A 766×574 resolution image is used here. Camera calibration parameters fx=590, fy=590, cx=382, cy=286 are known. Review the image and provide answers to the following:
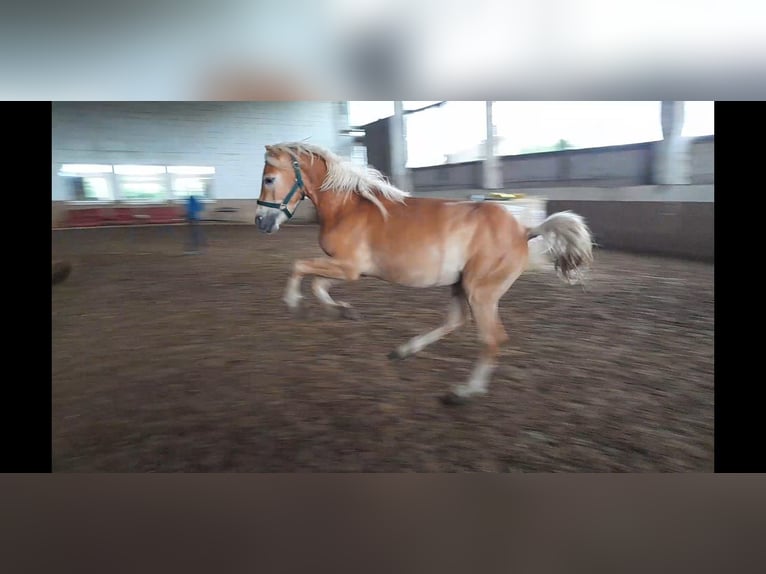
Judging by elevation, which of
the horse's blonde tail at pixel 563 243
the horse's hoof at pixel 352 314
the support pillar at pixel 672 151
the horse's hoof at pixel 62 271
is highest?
the support pillar at pixel 672 151

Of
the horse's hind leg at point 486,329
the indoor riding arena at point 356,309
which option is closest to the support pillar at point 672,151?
the indoor riding arena at point 356,309

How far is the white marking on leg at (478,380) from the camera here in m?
3.54

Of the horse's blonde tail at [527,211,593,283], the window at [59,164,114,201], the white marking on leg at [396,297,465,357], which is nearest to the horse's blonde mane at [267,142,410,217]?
the white marking on leg at [396,297,465,357]

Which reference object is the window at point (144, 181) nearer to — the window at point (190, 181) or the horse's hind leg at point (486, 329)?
the window at point (190, 181)

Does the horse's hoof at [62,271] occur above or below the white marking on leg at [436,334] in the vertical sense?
above

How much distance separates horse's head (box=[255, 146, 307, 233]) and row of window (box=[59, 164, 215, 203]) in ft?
1.04

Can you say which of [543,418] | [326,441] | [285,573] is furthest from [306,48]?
[285,573]

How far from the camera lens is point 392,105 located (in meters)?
3.58

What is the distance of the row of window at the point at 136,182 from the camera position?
3.54 meters

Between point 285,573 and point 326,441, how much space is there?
763 millimetres

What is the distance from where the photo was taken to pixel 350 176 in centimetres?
357

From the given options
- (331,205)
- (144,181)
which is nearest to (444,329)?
(331,205)

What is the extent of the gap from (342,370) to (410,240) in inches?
35.0

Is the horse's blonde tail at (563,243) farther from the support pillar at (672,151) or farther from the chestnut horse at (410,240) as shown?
the support pillar at (672,151)
